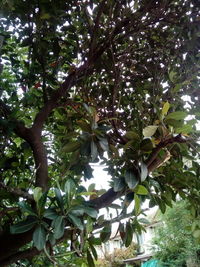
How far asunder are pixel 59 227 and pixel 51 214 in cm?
5

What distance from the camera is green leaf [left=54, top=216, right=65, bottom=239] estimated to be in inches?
37.2

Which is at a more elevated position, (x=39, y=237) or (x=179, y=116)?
(x=179, y=116)

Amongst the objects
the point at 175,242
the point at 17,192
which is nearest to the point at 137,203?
the point at 17,192

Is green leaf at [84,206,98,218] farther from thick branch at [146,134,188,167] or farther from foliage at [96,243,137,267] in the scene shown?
foliage at [96,243,137,267]

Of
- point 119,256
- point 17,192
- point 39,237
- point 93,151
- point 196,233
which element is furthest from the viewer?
point 119,256

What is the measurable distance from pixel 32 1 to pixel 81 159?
83 centimetres

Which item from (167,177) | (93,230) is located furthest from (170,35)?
(93,230)

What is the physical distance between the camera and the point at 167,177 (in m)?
1.43

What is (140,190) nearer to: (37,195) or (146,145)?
(146,145)

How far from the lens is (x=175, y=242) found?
309 inches

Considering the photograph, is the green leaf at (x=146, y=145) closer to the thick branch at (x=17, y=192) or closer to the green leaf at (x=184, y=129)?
the green leaf at (x=184, y=129)

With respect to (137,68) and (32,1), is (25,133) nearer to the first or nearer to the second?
(32,1)

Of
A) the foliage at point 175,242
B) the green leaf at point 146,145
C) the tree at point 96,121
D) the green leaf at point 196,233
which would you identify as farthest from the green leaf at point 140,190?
the foliage at point 175,242

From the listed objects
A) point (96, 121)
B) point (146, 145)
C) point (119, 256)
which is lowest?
point (119, 256)
